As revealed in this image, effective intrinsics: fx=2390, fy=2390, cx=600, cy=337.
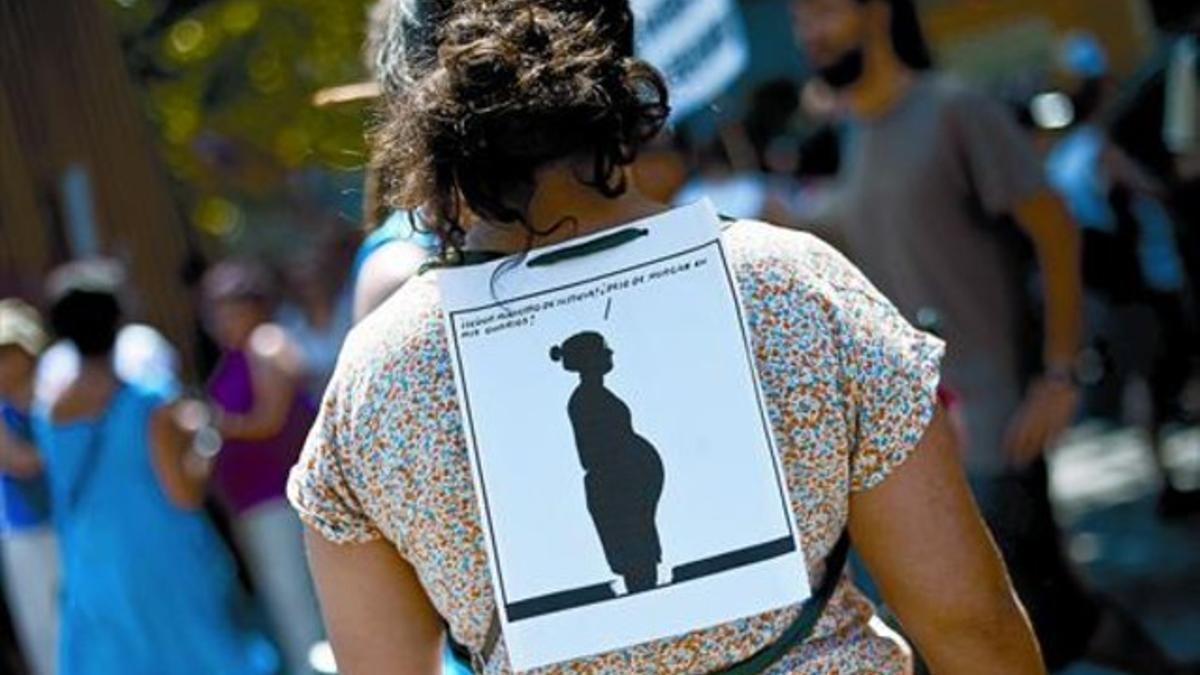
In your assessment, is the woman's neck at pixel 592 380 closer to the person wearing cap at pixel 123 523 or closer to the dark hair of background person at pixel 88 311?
the person wearing cap at pixel 123 523

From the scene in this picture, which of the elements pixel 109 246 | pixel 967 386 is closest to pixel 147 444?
pixel 109 246

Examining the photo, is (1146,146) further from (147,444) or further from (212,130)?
(147,444)

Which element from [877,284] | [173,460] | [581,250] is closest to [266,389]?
[173,460]

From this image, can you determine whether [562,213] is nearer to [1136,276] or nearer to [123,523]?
[123,523]

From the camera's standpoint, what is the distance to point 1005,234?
15.8 ft

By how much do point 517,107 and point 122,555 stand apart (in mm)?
4002

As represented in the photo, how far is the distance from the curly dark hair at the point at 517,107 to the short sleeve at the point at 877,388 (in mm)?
267

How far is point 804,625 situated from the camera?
2.44 meters

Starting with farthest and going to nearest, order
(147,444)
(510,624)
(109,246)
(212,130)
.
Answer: (212,130) < (109,246) < (147,444) < (510,624)

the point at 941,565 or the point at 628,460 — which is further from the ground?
the point at 628,460

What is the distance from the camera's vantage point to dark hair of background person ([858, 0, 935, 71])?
16.0ft

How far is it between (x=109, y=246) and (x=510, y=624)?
18.6 feet

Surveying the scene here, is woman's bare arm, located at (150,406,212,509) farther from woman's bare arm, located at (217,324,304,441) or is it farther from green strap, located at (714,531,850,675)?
green strap, located at (714,531,850,675)

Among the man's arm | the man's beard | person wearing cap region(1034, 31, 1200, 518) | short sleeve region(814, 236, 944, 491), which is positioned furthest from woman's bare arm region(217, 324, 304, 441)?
short sleeve region(814, 236, 944, 491)
